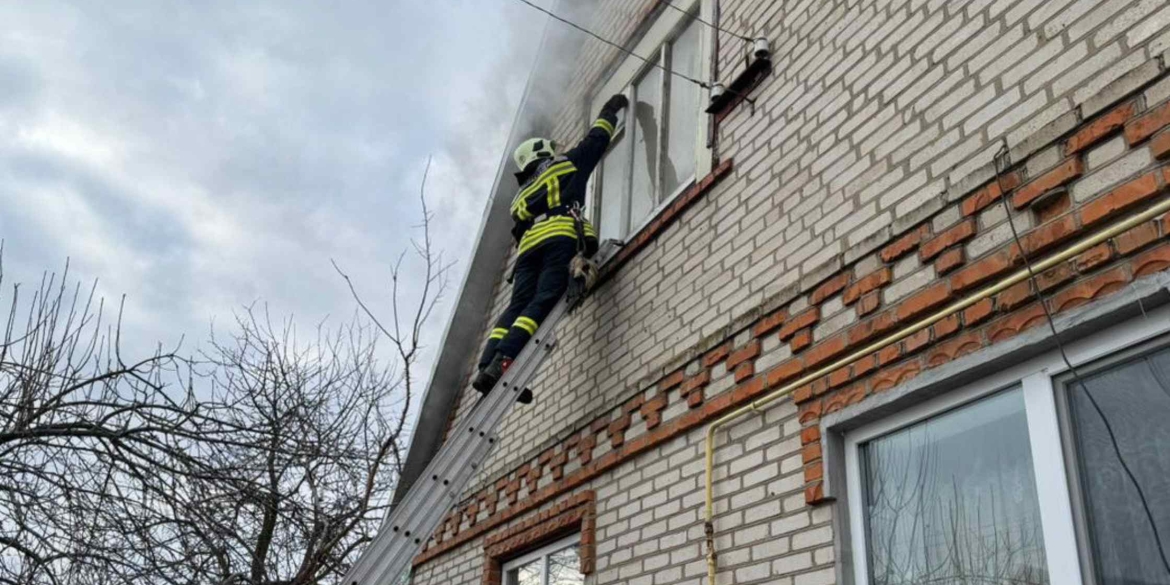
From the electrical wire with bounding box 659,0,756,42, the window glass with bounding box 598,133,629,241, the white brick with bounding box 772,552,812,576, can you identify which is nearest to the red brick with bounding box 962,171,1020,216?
the white brick with bounding box 772,552,812,576

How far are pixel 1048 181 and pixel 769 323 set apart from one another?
1.30m

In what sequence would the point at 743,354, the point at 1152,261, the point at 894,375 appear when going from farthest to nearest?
the point at 743,354 < the point at 894,375 < the point at 1152,261

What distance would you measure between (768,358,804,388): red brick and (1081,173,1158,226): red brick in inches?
47.1

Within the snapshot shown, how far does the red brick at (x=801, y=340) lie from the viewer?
353cm

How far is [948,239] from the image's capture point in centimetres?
301

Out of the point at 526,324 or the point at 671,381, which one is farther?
the point at 526,324

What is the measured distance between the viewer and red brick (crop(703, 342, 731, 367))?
13.2 feet

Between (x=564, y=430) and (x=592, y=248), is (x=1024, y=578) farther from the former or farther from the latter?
(x=592, y=248)

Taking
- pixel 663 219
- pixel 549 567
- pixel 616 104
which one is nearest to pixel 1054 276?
pixel 663 219

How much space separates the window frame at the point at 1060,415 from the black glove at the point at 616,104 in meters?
3.79

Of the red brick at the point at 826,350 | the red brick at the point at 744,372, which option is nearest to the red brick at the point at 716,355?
the red brick at the point at 744,372

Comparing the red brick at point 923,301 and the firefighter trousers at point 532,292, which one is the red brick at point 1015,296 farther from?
the firefighter trousers at point 532,292

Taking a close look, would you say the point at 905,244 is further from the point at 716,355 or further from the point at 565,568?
the point at 565,568

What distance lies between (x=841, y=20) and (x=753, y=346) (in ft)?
4.76
